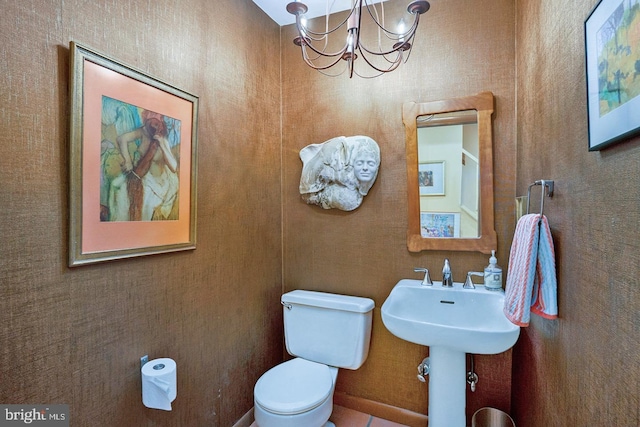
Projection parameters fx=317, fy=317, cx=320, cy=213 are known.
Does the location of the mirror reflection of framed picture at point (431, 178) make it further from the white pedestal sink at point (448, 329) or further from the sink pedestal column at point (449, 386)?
the sink pedestal column at point (449, 386)

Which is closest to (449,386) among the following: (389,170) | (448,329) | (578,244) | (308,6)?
(448,329)

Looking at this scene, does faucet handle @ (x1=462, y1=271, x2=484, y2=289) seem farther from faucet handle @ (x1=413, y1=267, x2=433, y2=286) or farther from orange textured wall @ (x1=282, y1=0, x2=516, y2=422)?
faucet handle @ (x1=413, y1=267, x2=433, y2=286)

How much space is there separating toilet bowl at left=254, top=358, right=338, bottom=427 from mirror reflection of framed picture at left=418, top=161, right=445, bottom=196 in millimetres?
1161

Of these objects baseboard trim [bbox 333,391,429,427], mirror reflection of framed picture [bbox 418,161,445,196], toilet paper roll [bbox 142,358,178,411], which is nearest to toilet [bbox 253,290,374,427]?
baseboard trim [bbox 333,391,429,427]

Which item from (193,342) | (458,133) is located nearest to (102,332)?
(193,342)

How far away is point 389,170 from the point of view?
1.90 meters

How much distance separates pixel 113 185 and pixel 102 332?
532 mm

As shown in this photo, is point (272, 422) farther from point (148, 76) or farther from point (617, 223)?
point (148, 76)

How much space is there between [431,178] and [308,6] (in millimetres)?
1286

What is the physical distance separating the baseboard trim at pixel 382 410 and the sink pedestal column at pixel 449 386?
13.7 inches

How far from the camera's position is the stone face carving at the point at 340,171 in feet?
6.16

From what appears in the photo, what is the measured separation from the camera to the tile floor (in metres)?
1.89

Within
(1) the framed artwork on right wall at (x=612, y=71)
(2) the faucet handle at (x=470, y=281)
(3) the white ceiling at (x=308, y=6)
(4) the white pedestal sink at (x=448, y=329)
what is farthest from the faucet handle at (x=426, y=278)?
(3) the white ceiling at (x=308, y=6)

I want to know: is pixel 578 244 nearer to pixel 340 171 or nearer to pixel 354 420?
pixel 340 171
